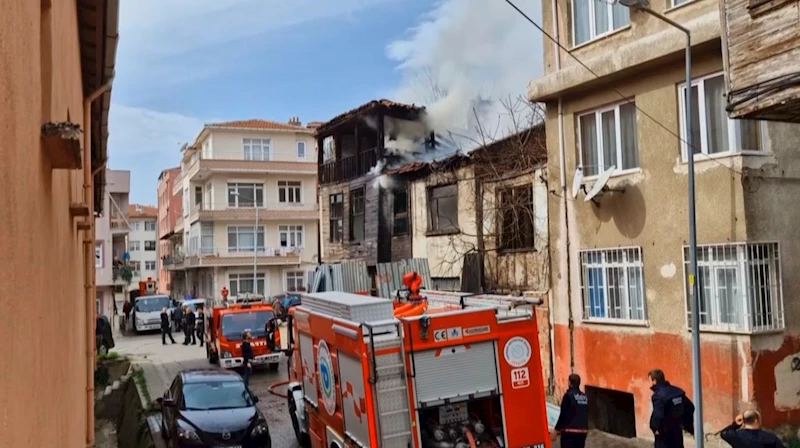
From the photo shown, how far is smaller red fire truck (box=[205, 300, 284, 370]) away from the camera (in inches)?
808

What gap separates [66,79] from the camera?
5527 mm

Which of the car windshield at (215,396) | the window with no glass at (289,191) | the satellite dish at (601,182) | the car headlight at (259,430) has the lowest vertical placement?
the car headlight at (259,430)

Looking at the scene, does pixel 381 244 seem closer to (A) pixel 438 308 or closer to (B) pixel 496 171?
(B) pixel 496 171

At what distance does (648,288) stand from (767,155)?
9.82 feet

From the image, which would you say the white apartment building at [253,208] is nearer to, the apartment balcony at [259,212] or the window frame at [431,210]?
the apartment balcony at [259,212]

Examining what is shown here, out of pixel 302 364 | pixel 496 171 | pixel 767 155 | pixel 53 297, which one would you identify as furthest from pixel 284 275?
pixel 53 297

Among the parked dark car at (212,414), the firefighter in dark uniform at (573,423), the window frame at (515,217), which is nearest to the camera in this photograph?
the firefighter in dark uniform at (573,423)

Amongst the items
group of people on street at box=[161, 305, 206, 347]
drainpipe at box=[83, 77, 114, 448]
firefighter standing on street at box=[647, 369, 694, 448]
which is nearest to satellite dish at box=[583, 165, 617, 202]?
firefighter standing on street at box=[647, 369, 694, 448]

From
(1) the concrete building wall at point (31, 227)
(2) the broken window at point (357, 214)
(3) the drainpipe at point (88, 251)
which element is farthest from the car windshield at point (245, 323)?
(1) the concrete building wall at point (31, 227)

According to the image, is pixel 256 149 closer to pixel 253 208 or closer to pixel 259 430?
pixel 253 208

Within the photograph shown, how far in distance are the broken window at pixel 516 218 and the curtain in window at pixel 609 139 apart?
355 cm

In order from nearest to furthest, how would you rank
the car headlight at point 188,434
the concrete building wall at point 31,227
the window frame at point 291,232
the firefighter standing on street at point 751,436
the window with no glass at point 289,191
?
the concrete building wall at point 31,227 < the firefighter standing on street at point 751,436 < the car headlight at point 188,434 < the window frame at point 291,232 < the window with no glass at point 289,191

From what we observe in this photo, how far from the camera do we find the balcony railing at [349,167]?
26172 mm

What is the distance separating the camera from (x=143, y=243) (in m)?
87.8
